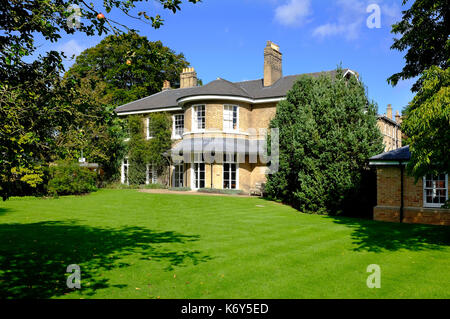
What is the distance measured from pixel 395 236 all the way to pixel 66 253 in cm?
1047

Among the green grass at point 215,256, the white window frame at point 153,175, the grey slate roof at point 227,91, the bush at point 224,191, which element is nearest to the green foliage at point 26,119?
the green grass at point 215,256

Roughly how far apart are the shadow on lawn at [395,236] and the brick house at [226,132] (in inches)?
520

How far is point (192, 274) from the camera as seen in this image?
739 cm

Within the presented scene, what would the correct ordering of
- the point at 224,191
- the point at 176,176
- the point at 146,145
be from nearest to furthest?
the point at 224,191
the point at 176,176
the point at 146,145

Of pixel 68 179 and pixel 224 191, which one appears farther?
pixel 224 191

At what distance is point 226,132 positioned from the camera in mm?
28781

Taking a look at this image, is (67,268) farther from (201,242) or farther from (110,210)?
(110,210)

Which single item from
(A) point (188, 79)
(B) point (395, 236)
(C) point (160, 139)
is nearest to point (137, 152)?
(C) point (160, 139)

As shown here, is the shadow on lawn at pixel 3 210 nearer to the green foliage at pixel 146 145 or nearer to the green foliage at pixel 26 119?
the green foliage at pixel 26 119

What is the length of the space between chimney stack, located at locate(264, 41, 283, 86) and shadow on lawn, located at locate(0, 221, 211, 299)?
22.5m

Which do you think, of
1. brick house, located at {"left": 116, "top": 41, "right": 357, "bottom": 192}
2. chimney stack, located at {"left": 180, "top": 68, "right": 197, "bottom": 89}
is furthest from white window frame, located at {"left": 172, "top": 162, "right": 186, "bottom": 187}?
chimney stack, located at {"left": 180, "top": 68, "right": 197, "bottom": 89}

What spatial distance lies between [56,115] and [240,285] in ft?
14.9

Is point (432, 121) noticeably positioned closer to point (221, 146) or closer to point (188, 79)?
point (221, 146)

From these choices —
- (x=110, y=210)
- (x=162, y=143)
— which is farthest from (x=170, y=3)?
(x=162, y=143)
